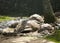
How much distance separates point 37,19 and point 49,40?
16.0 feet

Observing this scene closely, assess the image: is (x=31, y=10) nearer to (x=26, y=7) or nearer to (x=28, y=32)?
(x=26, y=7)

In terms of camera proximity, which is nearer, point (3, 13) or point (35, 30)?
point (35, 30)

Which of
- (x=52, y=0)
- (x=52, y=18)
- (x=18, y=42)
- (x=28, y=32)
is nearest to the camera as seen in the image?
(x=18, y=42)

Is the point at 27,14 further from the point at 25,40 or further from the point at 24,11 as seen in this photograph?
the point at 25,40

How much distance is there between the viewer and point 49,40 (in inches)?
317

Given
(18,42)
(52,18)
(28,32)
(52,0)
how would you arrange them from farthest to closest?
(52,0) < (52,18) < (28,32) < (18,42)

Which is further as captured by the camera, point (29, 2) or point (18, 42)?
point (29, 2)

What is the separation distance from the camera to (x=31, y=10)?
1927cm

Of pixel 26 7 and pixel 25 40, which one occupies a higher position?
pixel 26 7

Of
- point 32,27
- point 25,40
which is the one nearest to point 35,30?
point 32,27

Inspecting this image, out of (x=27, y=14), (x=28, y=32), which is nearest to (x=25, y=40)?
(x=28, y=32)

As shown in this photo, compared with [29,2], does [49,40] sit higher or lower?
lower

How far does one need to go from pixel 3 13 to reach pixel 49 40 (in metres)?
12.3

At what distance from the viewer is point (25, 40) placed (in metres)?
8.23
